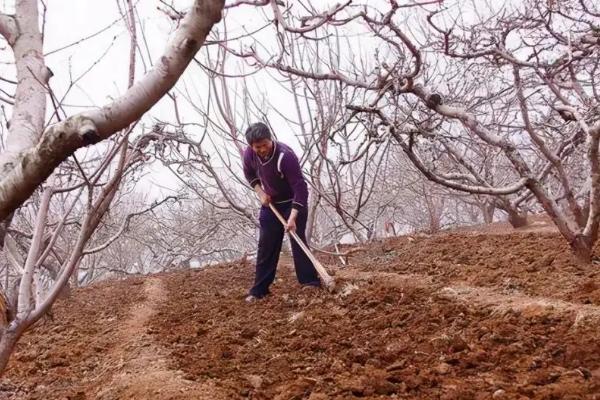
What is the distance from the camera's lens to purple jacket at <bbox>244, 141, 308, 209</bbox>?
12.5 ft

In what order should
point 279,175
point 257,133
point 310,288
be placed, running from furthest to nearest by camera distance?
point 310,288
point 279,175
point 257,133

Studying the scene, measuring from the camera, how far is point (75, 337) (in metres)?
3.62

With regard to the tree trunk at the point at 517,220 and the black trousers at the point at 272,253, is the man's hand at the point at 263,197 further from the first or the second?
the tree trunk at the point at 517,220

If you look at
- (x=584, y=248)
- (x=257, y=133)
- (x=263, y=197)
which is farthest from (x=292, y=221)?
(x=584, y=248)

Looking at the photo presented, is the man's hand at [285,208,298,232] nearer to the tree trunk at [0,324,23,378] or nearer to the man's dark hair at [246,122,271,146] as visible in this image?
the man's dark hair at [246,122,271,146]

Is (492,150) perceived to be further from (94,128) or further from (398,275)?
(94,128)

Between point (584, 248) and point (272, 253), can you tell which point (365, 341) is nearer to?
point (584, 248)

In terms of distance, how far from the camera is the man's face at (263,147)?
144 inches

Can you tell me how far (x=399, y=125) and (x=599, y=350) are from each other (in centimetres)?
257

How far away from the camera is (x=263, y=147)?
3707 mm

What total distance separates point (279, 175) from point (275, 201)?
0.89 feet

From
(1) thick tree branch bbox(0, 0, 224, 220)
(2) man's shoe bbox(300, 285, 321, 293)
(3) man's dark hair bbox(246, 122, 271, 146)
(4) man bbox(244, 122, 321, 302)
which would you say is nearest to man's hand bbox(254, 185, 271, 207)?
(4) man bbox(244, 122, 321, 302)

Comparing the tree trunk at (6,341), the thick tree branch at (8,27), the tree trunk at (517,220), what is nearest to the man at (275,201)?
the thick tree branch at (8,27)

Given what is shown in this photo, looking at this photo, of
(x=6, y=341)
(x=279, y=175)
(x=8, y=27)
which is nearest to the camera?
(x=6, y=341)
